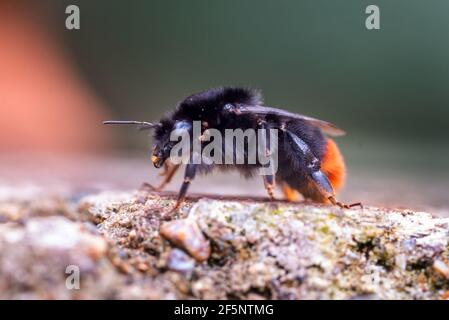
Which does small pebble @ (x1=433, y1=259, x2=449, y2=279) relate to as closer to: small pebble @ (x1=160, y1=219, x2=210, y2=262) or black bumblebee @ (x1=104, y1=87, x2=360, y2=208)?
black bumblebee @ (x1=104, y1=87, x2=360, y2=208)

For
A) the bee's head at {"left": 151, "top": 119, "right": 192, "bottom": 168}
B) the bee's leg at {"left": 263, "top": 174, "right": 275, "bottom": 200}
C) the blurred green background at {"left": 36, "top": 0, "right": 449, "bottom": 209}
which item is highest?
the blurred green background at {"left": 36, "top": 0, "right": 449, "bottom": 209}

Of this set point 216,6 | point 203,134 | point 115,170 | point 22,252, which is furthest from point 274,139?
point 216,6

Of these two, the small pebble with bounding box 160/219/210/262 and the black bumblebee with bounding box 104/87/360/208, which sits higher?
the black bumblebee with bounding box 104/87/360/208

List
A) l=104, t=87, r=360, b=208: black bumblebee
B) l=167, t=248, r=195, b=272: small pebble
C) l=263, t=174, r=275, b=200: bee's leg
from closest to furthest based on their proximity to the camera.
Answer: l=167, t=248, r=195, b=272: small pebble → l=263, t=174, r=275, b=200: bee's leg → l=104, t=87, r=360, b=208: black bumblebee

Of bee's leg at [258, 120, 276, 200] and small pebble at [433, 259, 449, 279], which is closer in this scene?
small pebble at [433, 259, 449, 279]

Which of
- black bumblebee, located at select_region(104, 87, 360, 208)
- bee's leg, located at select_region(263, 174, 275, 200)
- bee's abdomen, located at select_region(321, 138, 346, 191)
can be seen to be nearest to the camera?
bee's leg, located at select_region(263, 174, 275, 200)

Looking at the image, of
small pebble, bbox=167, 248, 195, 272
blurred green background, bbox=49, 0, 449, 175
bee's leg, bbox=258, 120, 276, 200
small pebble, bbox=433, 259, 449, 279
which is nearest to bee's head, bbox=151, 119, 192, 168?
bee's leg, bbox=258, 120, 276, 200

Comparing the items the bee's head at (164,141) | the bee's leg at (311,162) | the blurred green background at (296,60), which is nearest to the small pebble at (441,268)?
the bee's leg at (311,162)
